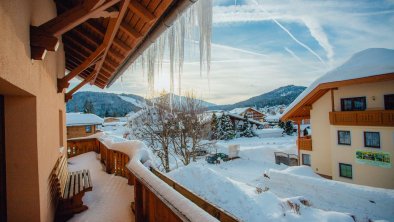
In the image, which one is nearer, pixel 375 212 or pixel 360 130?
pixel 375 212

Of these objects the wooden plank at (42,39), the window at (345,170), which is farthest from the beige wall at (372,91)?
the wooden plank at (42,39)

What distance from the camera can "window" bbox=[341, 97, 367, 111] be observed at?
13.5 meters

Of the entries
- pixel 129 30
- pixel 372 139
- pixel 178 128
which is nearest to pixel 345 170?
pixel 372 139

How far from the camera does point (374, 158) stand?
12.9 metres

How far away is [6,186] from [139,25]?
7.75 feet

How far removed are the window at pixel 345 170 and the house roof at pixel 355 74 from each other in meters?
4.40

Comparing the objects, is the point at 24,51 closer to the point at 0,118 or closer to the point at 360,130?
the point at 0,118

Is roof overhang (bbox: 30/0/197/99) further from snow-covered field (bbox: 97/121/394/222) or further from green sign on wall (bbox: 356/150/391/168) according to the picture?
green sign on wall (bbox: 356/150/391/168)

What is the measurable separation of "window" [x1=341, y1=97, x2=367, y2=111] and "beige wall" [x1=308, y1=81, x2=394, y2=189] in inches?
8.2

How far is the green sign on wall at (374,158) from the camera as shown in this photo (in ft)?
40.6

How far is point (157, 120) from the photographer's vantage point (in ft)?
69.7

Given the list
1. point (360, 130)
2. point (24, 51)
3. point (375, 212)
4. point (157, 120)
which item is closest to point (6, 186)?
point (24, 51)

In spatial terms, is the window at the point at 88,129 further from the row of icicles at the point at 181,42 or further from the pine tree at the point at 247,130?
the row of icicles at the point at 181,42

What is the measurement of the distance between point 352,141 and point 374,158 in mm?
1401
